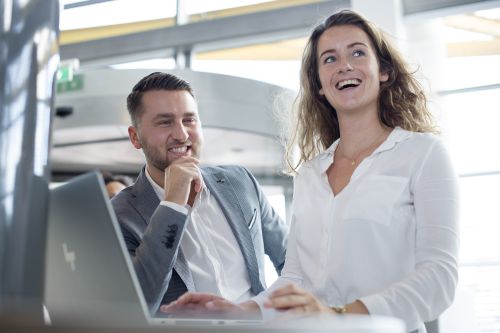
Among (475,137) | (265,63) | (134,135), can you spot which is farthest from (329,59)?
(265,63)

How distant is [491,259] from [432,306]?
3787mm

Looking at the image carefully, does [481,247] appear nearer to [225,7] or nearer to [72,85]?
[225,7]

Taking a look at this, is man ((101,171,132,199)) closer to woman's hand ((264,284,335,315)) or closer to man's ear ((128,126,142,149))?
man's ear ((128,126,142,149))

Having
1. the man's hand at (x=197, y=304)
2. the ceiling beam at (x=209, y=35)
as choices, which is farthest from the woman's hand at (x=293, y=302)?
the ceiling beam at (x=209, y=35)

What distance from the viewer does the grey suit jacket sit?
1.75 m

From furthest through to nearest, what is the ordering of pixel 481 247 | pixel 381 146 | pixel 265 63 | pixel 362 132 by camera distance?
1. pixel 265 63
2. pixel 481 247
3. pixel 362 132
4. pixel 381 146

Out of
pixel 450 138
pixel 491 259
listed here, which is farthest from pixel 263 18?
pixel 491 259

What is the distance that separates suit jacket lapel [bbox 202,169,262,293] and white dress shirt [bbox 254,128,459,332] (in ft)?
0.89

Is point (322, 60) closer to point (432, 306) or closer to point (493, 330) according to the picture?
point (432, 306)

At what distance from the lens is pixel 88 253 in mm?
1124

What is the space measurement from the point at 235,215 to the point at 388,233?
67cm

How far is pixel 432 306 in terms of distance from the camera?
1478 millimetres

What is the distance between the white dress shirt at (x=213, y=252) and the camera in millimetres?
2080

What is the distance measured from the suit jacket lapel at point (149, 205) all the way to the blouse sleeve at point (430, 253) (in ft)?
2.36
